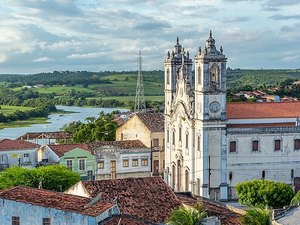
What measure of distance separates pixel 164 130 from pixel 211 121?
10158mm

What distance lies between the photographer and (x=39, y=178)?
3962 cm

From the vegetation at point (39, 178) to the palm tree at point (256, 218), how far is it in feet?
53.3

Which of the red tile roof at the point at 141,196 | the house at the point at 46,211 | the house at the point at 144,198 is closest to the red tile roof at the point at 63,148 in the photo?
the house at the point at 144,198

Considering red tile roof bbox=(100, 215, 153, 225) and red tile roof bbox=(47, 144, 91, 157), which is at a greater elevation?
red tile roof bbox=(100, 215, 153, 225)

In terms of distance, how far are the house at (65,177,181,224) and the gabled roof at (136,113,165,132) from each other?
25.2 m

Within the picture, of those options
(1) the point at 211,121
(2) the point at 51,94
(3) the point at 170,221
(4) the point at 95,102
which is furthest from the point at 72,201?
(2) the point at 51,94

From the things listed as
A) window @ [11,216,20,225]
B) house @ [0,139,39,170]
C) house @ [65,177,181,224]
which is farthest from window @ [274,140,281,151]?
window @ [11,216,20,225]

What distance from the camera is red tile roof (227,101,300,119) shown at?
48.1 meters

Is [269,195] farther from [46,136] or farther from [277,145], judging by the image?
[46,136]

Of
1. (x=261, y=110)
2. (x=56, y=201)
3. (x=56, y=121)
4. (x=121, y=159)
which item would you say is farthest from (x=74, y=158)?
(x=56, y=121)

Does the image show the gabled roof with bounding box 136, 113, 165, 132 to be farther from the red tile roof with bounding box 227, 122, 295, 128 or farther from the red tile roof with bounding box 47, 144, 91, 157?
the red tile roof with bounding box 227, 122, 295, 128

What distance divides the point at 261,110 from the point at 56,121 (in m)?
80.9

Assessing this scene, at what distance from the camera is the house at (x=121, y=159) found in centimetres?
5406

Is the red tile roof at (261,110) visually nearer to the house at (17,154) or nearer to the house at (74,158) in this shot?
the house at (74,158)
